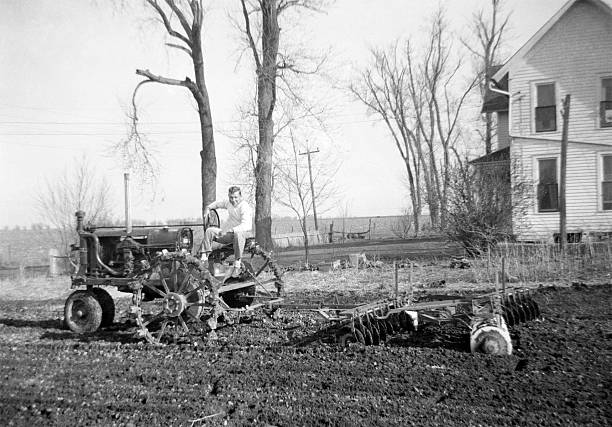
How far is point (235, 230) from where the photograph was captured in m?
8.26

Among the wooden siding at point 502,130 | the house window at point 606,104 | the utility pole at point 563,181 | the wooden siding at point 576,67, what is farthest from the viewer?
the wooden siding at point 502,130

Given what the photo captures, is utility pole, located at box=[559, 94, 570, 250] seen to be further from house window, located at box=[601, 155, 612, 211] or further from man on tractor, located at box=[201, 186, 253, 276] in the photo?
man on tractor, located at box=[201, 186, 253, 276]

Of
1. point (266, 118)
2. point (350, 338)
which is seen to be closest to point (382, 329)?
point (350, 338)

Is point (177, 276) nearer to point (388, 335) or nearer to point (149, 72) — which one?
point (388, 335)

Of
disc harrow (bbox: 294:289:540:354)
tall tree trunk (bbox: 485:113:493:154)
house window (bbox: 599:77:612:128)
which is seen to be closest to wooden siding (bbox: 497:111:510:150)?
house window (bbox: 599:77:612:128)

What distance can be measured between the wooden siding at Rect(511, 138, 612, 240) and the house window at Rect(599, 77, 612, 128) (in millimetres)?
762

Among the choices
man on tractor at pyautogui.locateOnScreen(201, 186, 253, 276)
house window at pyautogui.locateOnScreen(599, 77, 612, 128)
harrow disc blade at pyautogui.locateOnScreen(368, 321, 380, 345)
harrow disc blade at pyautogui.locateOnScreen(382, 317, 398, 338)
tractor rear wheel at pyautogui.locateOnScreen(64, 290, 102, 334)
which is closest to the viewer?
harrow disc blade at pyautogui.locateOnScreen(368, 321, 380, 345)

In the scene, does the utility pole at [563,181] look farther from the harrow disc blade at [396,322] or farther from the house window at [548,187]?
the harrow disc blade at [396,322]

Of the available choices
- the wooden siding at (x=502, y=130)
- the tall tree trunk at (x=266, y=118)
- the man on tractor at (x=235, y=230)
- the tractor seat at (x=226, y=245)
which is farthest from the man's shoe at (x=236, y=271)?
the wooden siding at (x=502, y=130)

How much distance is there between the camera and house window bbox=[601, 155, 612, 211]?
18391mm

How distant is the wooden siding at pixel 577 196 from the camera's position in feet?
60.2

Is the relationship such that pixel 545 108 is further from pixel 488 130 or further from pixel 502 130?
pixel 488 130

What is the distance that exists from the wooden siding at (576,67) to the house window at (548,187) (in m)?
0.92

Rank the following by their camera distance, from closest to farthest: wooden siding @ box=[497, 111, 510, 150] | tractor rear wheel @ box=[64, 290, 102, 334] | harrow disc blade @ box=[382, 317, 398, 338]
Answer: harrow disc blade @ box=[382, 317, 398, 338] < tractor rear wheel @ box=[64, 290, 102, 334] < wooden siding @ box=[497, 111, 510, 150]
